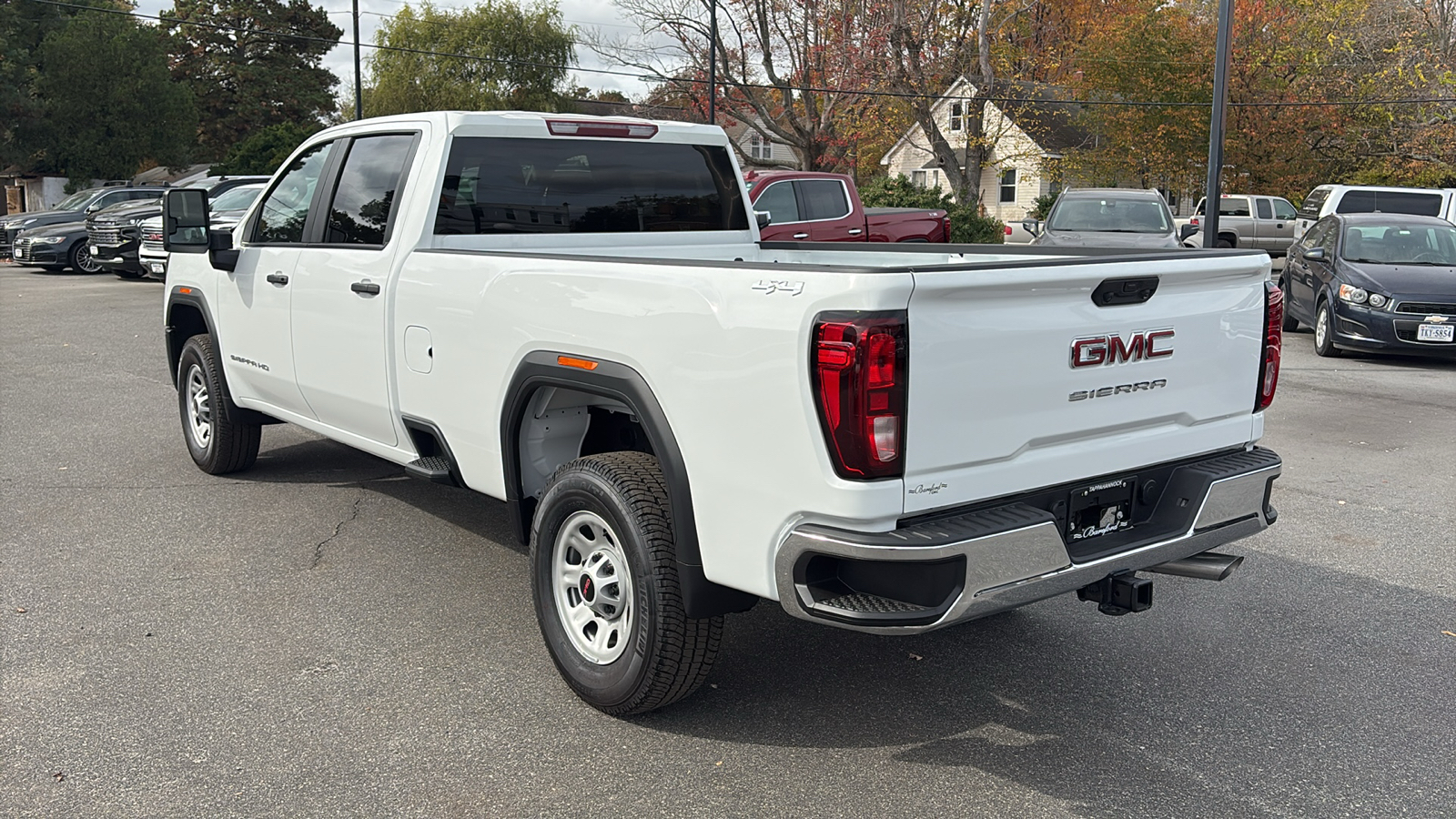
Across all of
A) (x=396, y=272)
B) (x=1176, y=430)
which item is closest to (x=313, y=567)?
(x=396, y=272)

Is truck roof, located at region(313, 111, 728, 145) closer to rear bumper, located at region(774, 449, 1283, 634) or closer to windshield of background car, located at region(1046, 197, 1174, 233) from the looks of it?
rear bumper, located at region(774, 449, 1283, 634)

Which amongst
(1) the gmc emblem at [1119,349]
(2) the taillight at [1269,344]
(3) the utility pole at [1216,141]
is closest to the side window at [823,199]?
(3) the utility pole at [1216,141]

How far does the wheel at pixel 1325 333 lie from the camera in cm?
1314

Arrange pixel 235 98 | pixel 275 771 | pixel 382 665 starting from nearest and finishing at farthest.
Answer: pixel 275 771
pixel 382 665
pixel 235 98

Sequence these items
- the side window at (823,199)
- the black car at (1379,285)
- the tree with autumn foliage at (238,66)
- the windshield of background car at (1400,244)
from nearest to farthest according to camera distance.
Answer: the black car at (1379,285) < the windshield of background car at (1400,244) < the side window at (823,199) < the tree with autumn foliage at (238,66)

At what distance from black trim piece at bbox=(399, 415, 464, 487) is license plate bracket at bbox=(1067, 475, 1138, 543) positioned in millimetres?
2433

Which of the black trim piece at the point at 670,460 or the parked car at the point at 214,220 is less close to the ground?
the parked car at the point at 214,220

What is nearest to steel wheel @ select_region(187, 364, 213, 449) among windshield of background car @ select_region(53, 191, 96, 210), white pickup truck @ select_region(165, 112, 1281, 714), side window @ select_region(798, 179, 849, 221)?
white pickup truck @ select_region(165, 112, 1281, 714)

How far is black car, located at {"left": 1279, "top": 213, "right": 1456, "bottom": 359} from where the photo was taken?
12.3 metres

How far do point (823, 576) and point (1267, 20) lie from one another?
134 feet

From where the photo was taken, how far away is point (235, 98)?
60250mm

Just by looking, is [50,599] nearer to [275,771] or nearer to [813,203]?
[275,771]

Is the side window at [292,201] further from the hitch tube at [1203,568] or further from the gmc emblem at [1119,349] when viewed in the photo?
the hitch tube at [1203,568]

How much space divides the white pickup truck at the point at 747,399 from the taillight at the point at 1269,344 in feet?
0.05
